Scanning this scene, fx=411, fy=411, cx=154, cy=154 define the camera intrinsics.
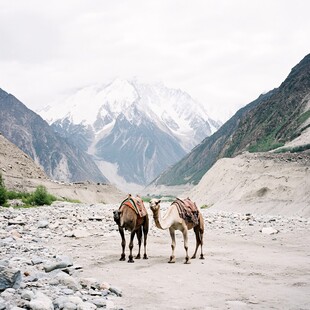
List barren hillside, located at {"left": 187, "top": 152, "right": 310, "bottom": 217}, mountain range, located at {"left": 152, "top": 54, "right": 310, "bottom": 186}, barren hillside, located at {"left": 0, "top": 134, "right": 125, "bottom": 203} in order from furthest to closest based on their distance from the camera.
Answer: mountain range, located at {"left": 152, "top": 54, "right": 310, "bottom": 186} < barren hillside, located at {"left": 0, "top": 134, "right": 125, "bottom": 203} < barren hillside, located at {"left": 187, "top": 152, "right": 310, "bottom": 217}

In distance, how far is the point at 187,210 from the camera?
1311 centimetres

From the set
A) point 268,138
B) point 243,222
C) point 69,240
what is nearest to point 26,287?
point 69,240

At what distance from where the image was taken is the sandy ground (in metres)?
8.24

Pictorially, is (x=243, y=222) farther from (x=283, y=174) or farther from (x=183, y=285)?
(x=283, y=174)

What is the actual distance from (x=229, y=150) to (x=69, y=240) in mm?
105252

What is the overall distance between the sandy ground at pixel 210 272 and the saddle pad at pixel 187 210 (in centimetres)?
133

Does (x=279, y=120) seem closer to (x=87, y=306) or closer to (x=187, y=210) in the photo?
(x=187, y=210)

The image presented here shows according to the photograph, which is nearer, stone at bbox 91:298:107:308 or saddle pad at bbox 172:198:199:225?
stone at bbox 91:298:107:308

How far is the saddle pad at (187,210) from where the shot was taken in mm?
12945

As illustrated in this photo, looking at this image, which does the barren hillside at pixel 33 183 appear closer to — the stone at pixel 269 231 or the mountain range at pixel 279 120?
the mountain range at pixel 279 120

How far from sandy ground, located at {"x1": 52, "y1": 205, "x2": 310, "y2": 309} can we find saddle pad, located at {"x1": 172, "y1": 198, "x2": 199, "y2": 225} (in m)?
1.33

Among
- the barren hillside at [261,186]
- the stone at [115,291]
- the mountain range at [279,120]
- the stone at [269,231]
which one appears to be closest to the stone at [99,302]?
the stone at [115,291]

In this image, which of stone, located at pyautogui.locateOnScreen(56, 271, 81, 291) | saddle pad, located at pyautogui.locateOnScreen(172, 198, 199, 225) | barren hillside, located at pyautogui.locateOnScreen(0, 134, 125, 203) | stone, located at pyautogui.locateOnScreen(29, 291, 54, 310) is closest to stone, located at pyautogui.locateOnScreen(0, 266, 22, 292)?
stone, located at pyautogui.locateOnScreen(29, 291, 54, 310)

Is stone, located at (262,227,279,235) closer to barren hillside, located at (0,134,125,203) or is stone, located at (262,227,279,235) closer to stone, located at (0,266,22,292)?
stone, located at (0,266,22,292)
